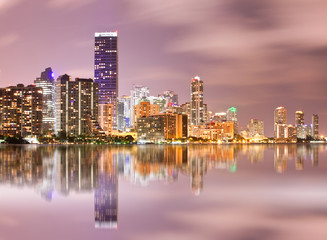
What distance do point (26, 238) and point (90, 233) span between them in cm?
194

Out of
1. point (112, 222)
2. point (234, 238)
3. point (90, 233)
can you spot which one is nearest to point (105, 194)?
point (112, 222)

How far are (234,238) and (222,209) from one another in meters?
4.62

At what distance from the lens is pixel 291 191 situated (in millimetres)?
22484

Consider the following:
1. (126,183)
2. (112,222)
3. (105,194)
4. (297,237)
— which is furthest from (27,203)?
(297,237)

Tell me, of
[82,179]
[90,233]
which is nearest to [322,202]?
[90,233]

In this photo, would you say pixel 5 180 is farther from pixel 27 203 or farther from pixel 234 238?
pixel 234 238

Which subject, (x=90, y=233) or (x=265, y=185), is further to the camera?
(x=265, y=185)

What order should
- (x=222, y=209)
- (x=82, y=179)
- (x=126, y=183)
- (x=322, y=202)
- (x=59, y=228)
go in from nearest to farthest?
(x=59, y=228), (x=222, y=209), (x=322, y=202), (x=126, y=183), (x=82, y=179)

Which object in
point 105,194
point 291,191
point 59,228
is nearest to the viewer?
point 59,228

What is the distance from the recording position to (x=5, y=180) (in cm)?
2622

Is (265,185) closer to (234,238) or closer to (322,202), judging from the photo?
(322,202)

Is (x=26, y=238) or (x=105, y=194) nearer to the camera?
(x=26, y=238)

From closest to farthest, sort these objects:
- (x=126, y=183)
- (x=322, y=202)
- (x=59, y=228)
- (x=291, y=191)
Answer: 1. (x=59, y=228)
2. (x=322, y=202)
3. (x=291, y=191)
4. (x=126, y=183)

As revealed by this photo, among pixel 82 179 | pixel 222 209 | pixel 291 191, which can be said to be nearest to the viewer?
pixel 222 209
